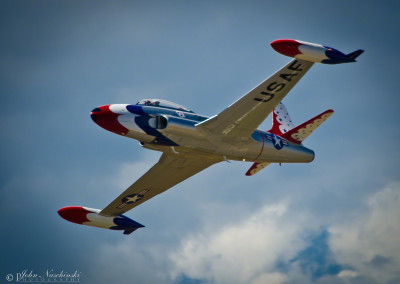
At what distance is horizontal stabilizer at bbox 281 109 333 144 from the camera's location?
122 feet

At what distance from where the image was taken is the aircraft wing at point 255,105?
3189 centimetres

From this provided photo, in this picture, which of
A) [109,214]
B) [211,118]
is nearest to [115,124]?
[211,118]

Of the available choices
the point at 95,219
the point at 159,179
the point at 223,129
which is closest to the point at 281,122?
the point at 223,129

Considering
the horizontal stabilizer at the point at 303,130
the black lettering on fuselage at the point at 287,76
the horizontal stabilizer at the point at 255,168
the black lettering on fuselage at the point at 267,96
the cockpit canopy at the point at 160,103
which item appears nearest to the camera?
the black lettering on fuselage at the point at 287,76

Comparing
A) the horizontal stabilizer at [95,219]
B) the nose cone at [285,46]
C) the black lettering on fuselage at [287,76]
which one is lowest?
the horizontal stabilizer at [95,219]

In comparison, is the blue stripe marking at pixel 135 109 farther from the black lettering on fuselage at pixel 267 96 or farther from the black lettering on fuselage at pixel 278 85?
the black lettering on fuselage at pixel 267 96

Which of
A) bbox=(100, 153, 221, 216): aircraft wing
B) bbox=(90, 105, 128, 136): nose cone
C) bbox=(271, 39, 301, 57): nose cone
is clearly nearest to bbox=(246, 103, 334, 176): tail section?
bbox=(100, 153, 221, 216): aircraft wing

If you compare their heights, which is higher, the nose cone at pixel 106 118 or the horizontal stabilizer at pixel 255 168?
the nose cone at pixel 106 118

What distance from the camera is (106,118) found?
1291 inches

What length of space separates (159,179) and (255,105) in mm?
9821

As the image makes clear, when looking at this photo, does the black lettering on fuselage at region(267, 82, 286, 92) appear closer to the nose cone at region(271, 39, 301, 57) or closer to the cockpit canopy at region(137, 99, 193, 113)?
the nose cone at region(271, 39, 301, 57)

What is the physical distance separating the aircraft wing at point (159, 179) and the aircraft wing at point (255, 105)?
131 inches

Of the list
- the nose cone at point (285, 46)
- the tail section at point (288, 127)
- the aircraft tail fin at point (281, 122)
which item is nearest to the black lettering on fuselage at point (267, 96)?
the nose cone at point (285, 46)

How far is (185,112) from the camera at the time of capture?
3441 cm
